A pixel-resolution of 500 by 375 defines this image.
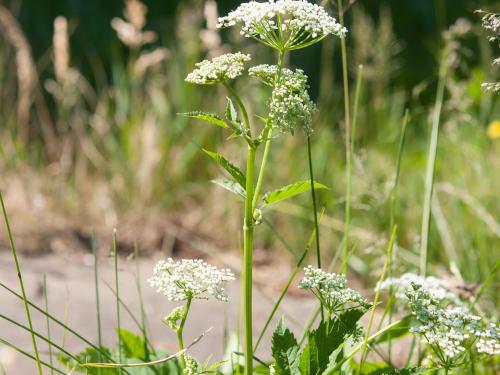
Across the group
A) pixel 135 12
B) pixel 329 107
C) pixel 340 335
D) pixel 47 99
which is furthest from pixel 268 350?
pixel 47 99

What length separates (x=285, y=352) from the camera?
50.4 inches

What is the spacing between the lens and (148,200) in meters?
3.73

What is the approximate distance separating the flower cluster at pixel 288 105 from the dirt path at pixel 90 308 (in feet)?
3.55

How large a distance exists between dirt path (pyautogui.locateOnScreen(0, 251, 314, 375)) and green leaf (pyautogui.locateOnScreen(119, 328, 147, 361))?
1.49 feet

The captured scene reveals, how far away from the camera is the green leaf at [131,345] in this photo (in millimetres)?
1590

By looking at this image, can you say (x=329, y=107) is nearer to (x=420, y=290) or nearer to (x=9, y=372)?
(x=9, y=372)

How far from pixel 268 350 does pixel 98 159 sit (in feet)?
6.28

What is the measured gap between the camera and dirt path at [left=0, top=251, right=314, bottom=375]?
2264 mm

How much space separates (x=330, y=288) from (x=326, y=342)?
0.38 ft

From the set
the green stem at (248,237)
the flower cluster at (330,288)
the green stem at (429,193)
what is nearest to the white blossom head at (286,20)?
the green stem at (248,237)

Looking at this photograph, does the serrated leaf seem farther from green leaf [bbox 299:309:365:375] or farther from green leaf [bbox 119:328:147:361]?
green leaf [bbox 119:328:147:361]

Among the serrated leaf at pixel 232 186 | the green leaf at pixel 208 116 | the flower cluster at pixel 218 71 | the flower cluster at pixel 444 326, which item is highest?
the flower cluster at pixel 218 71

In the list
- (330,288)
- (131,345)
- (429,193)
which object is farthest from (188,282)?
(429,193)

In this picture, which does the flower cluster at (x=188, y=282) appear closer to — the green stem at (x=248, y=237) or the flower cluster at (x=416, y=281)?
the green stem at (x=248, y=237)
